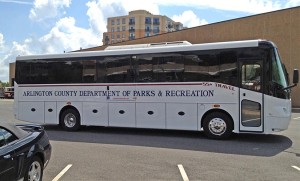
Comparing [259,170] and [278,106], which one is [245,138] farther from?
[259,170]

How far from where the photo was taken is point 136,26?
133875 millimetres

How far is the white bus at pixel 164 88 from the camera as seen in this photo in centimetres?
1152

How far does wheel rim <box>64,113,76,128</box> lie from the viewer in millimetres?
14852

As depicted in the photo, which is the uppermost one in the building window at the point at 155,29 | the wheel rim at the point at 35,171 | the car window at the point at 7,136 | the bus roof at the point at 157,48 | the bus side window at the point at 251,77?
the building window at the point at 155,29

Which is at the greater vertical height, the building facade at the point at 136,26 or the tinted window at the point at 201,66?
the building facade at the point at 136,26

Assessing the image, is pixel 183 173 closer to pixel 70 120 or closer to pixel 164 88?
pixel 164 88

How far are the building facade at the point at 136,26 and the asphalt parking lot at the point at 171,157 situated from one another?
121 metres

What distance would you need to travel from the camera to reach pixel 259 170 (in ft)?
26.1

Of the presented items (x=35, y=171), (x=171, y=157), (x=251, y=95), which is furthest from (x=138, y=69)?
(x=35, y=171)

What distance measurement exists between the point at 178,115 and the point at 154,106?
945 mm

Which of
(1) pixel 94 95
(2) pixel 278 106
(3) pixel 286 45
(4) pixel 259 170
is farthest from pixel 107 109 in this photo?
(3) pixel 286 45

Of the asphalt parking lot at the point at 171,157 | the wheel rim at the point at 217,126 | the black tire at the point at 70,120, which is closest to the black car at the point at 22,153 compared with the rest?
the asphalt parking lot at the point at 171,157

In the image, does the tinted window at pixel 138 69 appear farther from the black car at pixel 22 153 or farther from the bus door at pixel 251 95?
the black car at pixel 22 153

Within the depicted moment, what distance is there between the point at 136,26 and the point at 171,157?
127 m
